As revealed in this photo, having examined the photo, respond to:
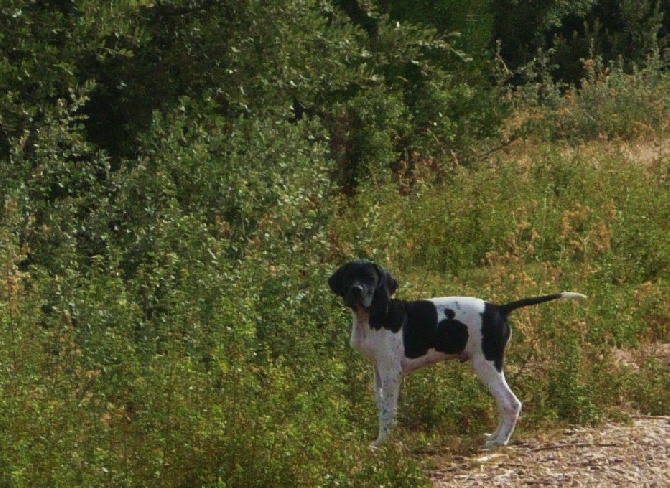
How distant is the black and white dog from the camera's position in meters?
8.14

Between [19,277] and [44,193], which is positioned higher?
[44,193]

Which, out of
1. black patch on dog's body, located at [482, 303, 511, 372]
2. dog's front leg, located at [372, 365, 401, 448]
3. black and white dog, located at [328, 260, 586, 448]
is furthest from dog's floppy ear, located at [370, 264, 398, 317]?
black patch on dog's body, located at [482, 303, 511, 372]

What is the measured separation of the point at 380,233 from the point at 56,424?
17.8 ft

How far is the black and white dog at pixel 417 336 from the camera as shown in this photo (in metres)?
8.14

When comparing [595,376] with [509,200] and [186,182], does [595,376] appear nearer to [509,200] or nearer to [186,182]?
[186,182]

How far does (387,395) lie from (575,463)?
3.57ft

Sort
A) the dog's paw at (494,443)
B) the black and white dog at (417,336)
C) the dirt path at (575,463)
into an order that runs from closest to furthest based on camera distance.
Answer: the dirt path at (575,463) < the dog's paw at (494,443) < the black and white dog at (417,336)

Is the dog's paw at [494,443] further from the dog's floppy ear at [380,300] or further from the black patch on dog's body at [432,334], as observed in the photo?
the dog's floppy ear at [380,300]

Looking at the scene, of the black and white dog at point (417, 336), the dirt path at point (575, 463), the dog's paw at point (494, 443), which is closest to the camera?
the dirt path at point (575, 463)

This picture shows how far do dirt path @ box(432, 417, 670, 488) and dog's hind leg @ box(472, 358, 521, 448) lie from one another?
10 centimetres

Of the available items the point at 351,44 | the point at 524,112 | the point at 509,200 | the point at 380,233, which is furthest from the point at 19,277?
the point at 524,112

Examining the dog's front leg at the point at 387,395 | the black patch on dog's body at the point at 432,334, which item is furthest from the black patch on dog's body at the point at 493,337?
the dog's front leg at the point at 387,395

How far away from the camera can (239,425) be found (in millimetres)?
6836

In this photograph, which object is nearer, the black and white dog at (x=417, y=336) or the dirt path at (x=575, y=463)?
the dirt path at (x=575, y=463)
